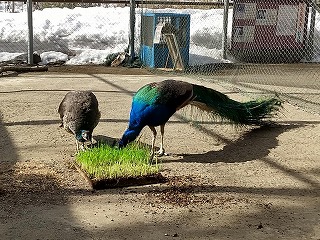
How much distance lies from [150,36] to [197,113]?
565cm

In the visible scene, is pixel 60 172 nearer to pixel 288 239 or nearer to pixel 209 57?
pixel 288 239

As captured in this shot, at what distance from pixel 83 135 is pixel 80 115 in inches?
7.6

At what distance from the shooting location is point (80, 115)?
402cm

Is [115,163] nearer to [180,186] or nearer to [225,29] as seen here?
[180,186]

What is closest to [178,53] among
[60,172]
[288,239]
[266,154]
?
[266,154]

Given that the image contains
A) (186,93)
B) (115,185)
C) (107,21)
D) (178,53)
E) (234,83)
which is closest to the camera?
(115,185)

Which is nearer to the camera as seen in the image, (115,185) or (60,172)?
(115,185)

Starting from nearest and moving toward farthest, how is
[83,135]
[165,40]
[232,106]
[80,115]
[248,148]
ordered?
[83,135] → [80,115] → [248,148] → [232,106] → [165,40]

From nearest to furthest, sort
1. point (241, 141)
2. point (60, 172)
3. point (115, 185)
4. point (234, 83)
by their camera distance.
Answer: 1. point (115, 185)
2. point (60, 172)
3. point (241, 141)
4. point (234, 83)

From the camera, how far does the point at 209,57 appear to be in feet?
39.4

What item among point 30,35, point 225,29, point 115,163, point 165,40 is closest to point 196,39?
point 225,29

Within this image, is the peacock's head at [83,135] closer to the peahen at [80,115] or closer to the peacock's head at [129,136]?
the peahen at [80,115]

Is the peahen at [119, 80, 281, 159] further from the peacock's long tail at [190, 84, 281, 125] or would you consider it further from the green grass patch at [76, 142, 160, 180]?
the green grass patch at [76, 142, 160, 180]

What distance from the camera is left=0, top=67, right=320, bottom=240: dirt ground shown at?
9.04ft
